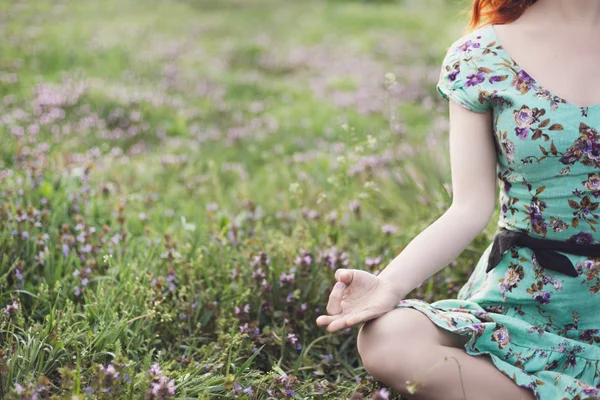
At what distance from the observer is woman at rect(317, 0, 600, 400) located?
2.11m

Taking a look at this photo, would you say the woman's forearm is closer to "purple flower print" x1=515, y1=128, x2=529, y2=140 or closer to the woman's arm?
the woman's arm

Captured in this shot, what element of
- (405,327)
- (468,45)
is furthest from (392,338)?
(468,45)

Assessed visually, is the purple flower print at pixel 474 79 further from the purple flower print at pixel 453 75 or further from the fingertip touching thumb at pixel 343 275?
the fingertip touching thumb at pixel 343 275

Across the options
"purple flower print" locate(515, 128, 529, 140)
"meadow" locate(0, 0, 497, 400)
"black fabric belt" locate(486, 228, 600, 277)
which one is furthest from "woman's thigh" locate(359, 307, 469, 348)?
"purple flower print" locate(515, 128, 529, 140)

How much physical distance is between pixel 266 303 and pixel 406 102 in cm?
547

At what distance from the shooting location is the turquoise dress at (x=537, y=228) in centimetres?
216

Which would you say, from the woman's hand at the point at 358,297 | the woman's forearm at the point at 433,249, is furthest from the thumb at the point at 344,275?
the woman's forearm at the point at 433,249

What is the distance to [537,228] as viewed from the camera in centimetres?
228

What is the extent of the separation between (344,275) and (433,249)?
0.34 m

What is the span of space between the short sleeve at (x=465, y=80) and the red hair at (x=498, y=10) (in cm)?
21

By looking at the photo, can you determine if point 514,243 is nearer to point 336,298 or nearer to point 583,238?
point 583,238

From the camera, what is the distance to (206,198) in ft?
15.1

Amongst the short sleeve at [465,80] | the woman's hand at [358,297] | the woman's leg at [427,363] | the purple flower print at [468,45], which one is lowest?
the woman's leg at [427,363]

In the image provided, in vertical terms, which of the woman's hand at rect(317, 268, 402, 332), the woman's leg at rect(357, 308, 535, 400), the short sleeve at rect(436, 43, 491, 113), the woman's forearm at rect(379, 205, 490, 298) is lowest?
the woman's leg at rect(357, 308, 535, 400)
